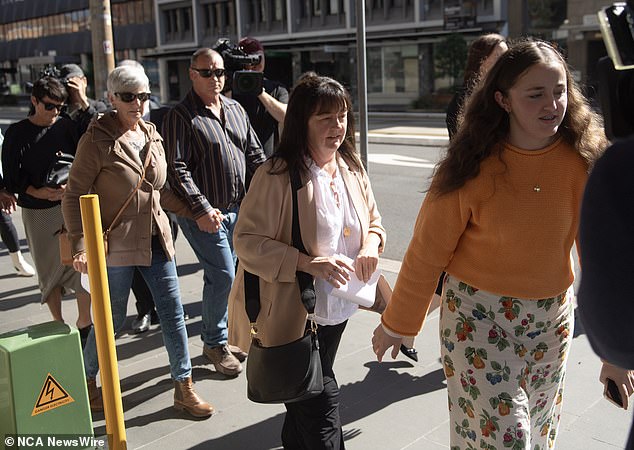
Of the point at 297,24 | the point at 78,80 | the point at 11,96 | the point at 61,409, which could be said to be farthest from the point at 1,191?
the point at 11,96

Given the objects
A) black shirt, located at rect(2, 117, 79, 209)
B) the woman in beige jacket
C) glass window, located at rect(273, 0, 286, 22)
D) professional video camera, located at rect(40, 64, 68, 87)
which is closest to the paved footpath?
the woman in beige jacket

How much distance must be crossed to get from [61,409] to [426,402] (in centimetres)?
202

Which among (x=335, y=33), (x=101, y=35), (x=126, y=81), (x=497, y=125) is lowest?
(x=497, y=125)

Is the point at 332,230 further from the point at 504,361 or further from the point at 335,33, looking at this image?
the point at 335,33

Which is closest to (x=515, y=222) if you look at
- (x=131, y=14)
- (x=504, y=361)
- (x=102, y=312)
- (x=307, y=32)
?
(x=504, y=361)

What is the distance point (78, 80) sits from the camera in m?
6.15

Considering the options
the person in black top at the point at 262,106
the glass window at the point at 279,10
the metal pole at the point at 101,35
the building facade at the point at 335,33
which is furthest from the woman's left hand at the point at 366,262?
the glass window at the point at 279,10

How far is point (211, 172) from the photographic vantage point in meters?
4.62

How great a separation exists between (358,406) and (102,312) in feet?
5.80

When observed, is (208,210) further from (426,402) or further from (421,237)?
(421,237)

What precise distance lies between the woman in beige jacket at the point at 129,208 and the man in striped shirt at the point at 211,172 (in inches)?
11.7

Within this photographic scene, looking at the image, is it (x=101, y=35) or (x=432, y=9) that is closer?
(x=101, y=35)

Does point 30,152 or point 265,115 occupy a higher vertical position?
point 265,115

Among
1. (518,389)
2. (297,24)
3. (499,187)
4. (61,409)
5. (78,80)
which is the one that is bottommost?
(61,409)
